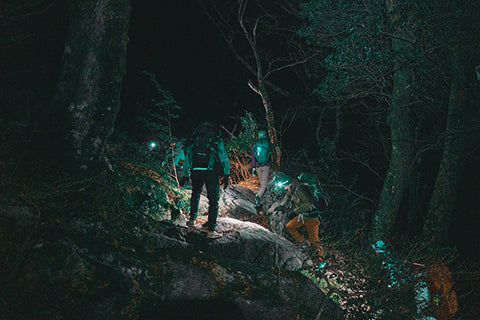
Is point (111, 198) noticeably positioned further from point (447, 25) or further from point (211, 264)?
point (447, 25)

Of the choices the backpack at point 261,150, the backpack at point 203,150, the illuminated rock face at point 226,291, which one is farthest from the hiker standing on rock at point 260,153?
the illuminated rock face at point 226,291

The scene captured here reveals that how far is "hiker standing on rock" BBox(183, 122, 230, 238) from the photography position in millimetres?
4828

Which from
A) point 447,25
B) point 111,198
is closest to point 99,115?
point 111,198

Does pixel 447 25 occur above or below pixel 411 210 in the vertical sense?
above

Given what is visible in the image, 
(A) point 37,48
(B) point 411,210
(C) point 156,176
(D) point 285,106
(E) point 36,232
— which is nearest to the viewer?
(E) point 36,232

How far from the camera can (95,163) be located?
355cm

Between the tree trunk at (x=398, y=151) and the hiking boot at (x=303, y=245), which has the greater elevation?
the tree trunk at (x=398, y=151)

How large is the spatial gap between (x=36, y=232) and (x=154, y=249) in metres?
1.18

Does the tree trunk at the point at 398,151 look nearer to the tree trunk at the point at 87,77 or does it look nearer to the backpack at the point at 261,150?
the backpack at the point at 261,150

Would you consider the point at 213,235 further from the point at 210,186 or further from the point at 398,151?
the point at 398,151

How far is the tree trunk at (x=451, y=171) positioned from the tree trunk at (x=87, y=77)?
7.89 metres

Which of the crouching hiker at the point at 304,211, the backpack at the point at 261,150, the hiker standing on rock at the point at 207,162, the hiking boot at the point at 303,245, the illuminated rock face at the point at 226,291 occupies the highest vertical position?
the backpack at the point at 261,150

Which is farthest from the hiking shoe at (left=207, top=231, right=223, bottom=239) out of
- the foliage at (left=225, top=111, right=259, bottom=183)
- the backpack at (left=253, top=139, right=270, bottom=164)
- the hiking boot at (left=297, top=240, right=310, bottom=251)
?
the foliage at (left=225, top=111, right=259, bottom=183)

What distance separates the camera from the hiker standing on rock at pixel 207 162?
4.83 m
